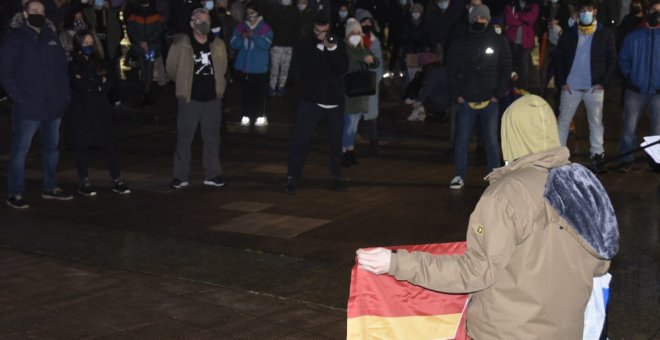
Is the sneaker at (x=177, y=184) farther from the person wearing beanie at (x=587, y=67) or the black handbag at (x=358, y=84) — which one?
the person wearing beanie at (x=587, y=67)

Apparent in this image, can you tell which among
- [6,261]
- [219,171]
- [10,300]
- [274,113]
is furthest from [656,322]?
[274,113]

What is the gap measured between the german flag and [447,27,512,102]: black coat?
22.4 ft

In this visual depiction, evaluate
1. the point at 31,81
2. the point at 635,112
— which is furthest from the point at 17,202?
the point at 635,112

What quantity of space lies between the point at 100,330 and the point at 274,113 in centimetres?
1047

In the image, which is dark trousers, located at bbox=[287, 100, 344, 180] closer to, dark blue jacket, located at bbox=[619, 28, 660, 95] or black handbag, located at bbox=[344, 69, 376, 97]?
black handbag, located at bbox=[344, 69, 376, 97]

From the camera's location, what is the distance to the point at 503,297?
3.92 m

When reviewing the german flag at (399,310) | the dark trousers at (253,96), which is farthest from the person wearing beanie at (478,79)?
the german flag at (399,310)

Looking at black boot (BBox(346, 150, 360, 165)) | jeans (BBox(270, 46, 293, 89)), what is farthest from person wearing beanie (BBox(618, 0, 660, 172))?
jeans (BBox(270, 46, 293, 89))

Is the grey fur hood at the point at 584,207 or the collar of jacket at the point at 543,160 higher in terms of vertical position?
the collar of jacket at the point at 543,160

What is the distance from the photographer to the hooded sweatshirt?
12.6 ft

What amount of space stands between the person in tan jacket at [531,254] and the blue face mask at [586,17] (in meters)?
8.25

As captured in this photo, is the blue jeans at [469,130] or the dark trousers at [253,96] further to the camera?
the dark trousers at [253,96]

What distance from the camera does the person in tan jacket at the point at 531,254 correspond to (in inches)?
151

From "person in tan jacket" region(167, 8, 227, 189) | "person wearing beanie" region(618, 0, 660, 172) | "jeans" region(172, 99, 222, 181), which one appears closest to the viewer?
"person in tan jacket" region(167, 8, 227, 189)
